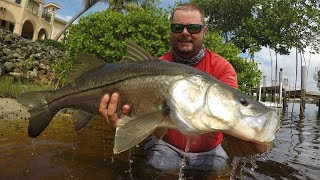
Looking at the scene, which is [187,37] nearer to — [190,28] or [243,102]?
[190,28]

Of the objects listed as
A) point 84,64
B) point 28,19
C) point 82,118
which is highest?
point 28,19

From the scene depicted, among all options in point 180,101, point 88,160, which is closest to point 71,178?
point 88,160

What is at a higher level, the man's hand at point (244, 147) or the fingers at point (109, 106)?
the fingers at point (109, 106)

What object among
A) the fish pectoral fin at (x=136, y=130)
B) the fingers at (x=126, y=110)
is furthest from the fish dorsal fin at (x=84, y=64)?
the fish pectoral fin at (x=136, y=130)

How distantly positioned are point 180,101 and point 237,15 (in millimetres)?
39224

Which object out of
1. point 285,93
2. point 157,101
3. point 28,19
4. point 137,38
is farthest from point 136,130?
point 28,19

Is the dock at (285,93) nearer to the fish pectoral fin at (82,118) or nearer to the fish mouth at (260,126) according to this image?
the fish pectoral fin at (82,118)

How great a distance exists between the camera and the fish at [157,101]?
2.94m

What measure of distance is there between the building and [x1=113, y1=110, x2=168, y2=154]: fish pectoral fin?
4377cm

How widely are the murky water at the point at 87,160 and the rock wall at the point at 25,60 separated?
10993 mm

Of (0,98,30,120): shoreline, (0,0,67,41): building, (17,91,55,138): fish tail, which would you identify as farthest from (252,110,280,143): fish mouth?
(0,0,67,41): building

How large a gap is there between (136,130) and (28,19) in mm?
47864

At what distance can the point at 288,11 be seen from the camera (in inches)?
1388

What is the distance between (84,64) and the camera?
430cm
